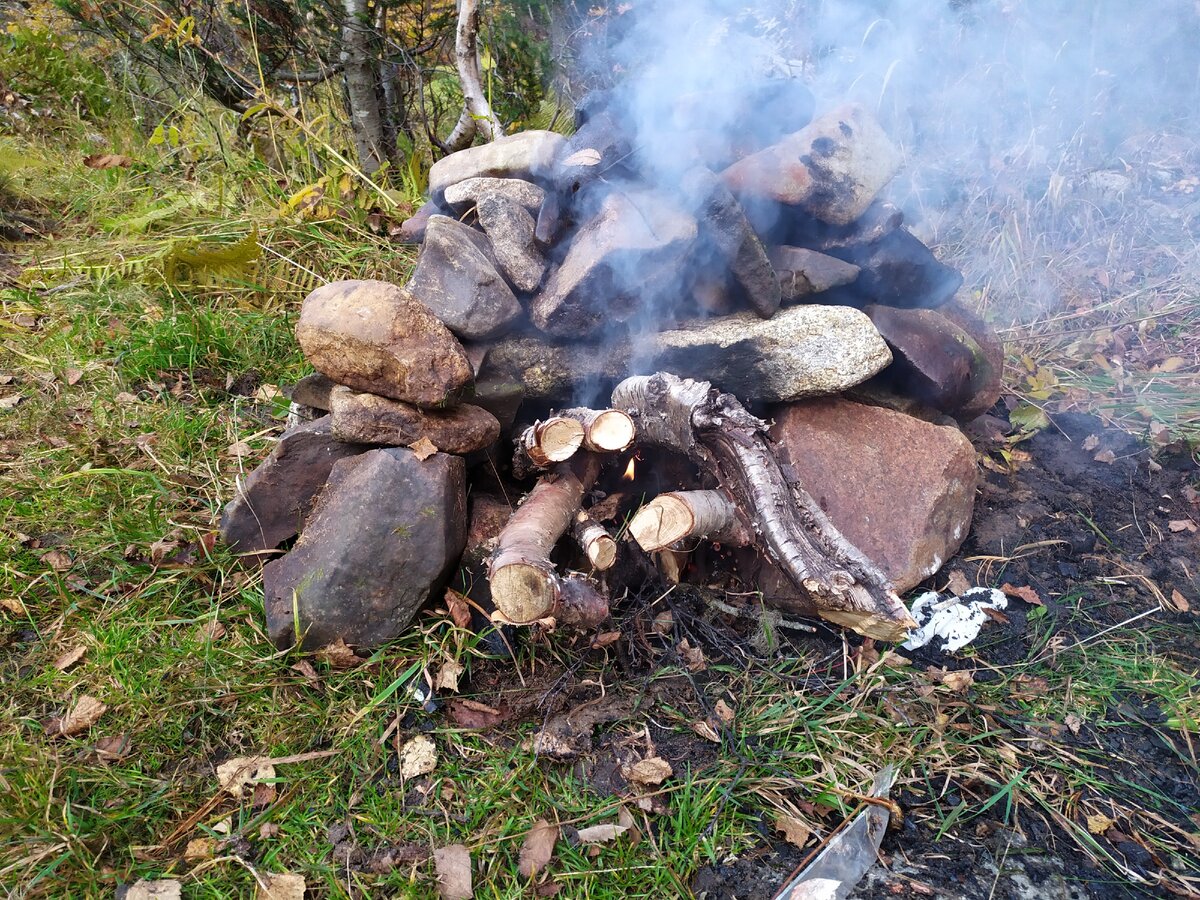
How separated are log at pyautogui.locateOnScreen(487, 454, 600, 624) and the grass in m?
0.35

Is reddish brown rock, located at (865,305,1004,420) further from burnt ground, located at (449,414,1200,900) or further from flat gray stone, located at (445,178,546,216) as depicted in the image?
flat gray stone, located at (445,178,546,216)

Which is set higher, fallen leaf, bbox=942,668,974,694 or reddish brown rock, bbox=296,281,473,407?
reddish brown rock, bbox=296,281,473,407

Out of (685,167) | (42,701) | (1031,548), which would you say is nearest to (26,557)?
(42,701)

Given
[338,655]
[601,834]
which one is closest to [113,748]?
[338,655]

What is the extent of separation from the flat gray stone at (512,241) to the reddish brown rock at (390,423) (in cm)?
68

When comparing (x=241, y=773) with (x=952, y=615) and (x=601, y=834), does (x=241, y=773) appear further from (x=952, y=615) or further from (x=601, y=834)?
(x=952, y=615)

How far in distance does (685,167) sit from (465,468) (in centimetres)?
149

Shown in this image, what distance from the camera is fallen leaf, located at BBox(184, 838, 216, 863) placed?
2.00 meters

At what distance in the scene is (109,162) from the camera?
498 cm

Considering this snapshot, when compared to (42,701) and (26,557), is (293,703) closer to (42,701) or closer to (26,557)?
(42,701)

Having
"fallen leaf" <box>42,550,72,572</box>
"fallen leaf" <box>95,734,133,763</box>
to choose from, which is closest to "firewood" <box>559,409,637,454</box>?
"fallen leaf" <box>95,734,133,763</box>

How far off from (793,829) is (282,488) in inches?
80.2

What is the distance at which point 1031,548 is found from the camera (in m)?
2.98

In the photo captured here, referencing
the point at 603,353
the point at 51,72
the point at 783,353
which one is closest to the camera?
the point at 783,353
